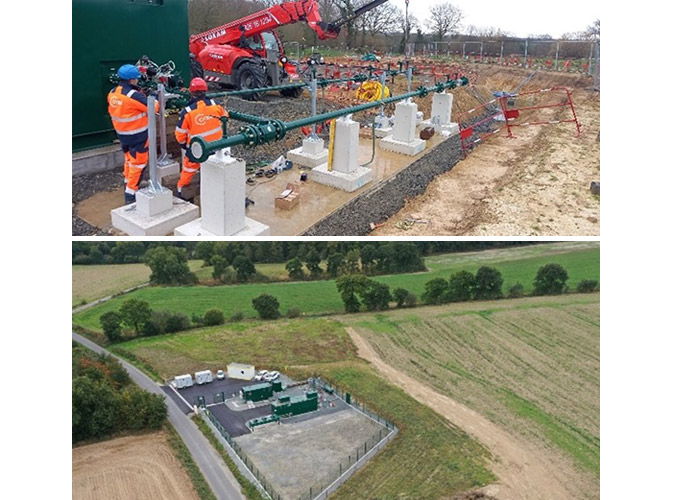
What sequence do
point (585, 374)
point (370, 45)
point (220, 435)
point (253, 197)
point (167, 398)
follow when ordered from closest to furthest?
point (253, 197) < point (220, 435) < point (167, 398) < point (585, 374) < point (370, 45)

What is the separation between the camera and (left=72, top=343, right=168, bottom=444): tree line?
9595mm

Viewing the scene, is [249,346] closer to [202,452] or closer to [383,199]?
[202,452]

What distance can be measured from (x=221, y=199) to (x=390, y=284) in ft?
35.0

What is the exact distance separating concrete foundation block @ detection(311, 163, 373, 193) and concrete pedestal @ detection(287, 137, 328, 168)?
0.57 metres

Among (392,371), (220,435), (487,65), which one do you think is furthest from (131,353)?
(487,65)

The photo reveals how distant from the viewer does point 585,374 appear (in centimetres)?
1269

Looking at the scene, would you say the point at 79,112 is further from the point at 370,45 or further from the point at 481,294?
the point at 370,45

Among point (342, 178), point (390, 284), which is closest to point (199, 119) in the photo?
point (342, 178)

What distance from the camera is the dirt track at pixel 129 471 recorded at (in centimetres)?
834

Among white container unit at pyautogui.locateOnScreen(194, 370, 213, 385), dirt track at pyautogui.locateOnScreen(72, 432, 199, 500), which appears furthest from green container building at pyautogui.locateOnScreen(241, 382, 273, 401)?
dirt track at pyautogui.locateOnScreen(72, 432, 199, 500)

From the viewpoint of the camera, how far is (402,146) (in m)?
10.5

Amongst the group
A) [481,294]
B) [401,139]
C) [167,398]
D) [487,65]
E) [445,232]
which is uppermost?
[487,65]

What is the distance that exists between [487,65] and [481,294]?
33.4ft

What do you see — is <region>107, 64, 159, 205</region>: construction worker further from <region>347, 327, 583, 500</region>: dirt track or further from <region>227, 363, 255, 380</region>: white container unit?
<region>227, 363, 255, 380</region>: white container unit
